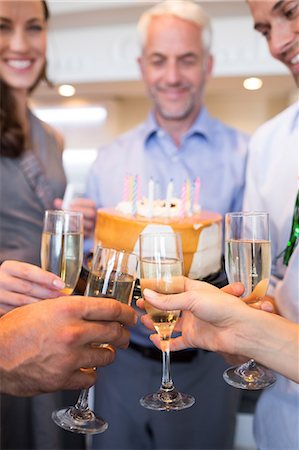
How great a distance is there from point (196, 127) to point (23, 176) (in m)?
0.70

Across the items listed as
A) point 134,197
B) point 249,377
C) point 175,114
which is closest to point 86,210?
point 134,197

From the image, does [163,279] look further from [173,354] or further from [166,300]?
[173,354]

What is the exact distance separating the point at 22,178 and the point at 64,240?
667 mm

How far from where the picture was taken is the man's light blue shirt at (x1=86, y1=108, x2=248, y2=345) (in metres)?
1.78

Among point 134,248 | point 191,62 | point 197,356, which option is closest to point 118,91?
point 191,62

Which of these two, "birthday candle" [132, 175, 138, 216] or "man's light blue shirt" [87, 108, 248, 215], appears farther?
"man's light blue shirt" [87, 108, 248, 215]

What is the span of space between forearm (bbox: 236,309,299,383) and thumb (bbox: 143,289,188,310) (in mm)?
104

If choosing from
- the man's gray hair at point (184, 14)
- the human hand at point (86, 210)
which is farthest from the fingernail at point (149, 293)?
the man's gray hair at point (184, 14)

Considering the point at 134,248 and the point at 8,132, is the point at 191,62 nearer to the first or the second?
the point at 8,132

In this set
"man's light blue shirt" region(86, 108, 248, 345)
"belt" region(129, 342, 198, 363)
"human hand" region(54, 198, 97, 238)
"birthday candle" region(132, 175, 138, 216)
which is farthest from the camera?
"man's light blue shirt" region(86, 108, 248, 345)

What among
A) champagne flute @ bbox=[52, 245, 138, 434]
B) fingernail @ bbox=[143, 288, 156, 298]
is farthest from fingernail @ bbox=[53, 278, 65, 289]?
fingernail @ bbox=[143, 288, 156, 298]

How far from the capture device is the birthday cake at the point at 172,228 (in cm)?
110

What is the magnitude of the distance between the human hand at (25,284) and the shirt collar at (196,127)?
1.06 meters

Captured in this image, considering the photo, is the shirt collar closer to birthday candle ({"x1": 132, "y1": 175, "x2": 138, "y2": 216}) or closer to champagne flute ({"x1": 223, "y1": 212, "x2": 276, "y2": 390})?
birthday candle ({"x1": 132, "y1": 175, "x2": 138, "y2": 216})
